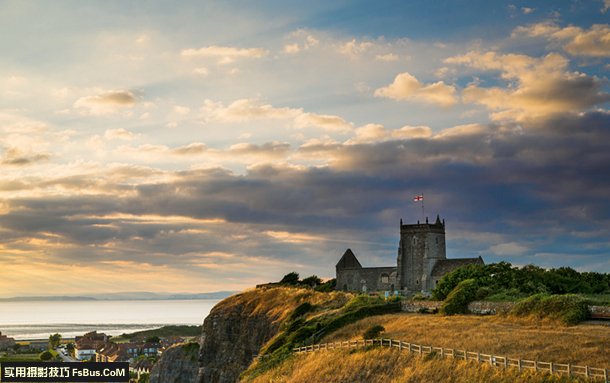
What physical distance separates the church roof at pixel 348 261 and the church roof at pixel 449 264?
15221 millimetres

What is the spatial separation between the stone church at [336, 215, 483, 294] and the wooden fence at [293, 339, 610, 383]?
60.2 meters

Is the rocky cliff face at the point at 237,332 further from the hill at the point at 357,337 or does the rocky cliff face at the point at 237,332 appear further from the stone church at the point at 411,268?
the stone church at the point at 411,268

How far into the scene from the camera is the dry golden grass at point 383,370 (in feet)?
123

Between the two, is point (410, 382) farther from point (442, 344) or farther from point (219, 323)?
point (219, 323)

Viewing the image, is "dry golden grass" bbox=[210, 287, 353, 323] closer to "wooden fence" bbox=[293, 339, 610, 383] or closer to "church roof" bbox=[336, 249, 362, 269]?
"wooden fence" bbox=[293, 339, 610, 383]

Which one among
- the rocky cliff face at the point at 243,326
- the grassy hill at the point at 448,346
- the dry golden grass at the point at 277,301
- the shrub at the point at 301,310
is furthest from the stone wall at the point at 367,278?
the grassy hill at the point at 448,346

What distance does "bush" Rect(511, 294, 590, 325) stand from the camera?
49128mm

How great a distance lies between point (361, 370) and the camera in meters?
46.0

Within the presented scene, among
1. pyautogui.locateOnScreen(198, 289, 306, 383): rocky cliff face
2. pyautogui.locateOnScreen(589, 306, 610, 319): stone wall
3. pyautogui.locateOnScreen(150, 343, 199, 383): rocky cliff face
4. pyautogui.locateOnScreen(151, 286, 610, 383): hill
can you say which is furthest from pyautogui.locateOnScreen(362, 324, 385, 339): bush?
pyautogui.locateOnScreen(150, 343, 199, 383): rocky cliff face

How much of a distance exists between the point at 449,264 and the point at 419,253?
6.16 m

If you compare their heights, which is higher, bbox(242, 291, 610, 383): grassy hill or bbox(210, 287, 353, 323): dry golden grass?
bbox(210, 287, 353, 323): dry golden grass

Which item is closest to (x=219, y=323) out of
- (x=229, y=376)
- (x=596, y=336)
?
(x=229, y=376)

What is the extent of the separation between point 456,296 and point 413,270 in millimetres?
52914

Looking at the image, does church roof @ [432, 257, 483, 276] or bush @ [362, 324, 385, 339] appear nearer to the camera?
bush @ [362, 324, 385, 339]
